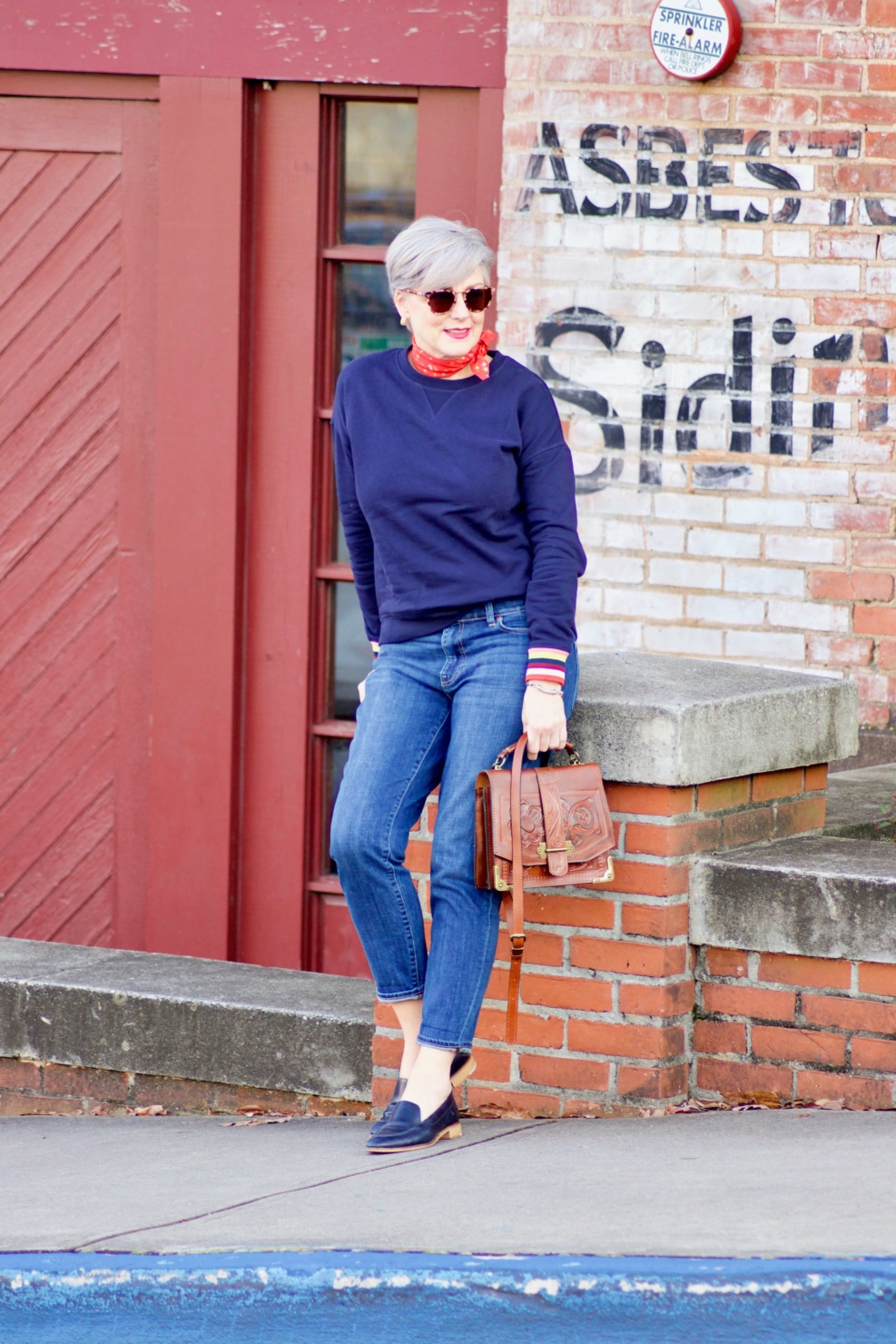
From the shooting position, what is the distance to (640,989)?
362cm

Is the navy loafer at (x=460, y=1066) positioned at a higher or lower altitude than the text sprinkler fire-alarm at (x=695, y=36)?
lower

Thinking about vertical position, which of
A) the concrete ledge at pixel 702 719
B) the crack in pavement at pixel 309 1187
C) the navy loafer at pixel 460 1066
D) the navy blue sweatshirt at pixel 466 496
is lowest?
the crack in pavement at pixel 309 1187

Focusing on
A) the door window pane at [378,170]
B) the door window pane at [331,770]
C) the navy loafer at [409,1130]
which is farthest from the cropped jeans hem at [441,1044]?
the door window pane at [378,170]

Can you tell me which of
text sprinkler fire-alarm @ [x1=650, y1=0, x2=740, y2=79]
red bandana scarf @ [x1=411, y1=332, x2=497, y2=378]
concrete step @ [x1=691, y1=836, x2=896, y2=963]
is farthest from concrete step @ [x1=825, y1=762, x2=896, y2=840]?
text sprinkler fire-alarm @ [x1=650, y1=0, x2=740, y2=79]

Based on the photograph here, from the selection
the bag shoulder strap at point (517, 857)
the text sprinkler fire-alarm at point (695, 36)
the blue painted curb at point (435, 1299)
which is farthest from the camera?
the text sprinkler fire-alarm at point (695, 36)

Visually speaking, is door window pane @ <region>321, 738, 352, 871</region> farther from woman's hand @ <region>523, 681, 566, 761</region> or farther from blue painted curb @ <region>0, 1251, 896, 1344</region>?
blue painted curb @ <region>0, 1251, 896, 1344</region>

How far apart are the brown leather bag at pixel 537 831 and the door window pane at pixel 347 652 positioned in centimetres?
205

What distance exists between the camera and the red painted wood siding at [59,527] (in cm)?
543

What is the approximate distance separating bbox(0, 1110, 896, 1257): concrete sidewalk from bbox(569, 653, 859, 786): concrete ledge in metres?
0.74

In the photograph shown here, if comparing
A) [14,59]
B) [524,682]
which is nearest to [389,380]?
[524,682]

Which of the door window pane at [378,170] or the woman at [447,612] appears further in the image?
the door window pane at [378,170]

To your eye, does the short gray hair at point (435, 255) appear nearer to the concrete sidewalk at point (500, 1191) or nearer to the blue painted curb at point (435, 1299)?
the concrete sidewalk at point (500, 1191)

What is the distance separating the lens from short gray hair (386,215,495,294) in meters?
3.43

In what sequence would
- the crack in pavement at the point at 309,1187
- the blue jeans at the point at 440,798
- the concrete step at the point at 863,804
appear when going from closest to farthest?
the crack in pavement at the point at 309,1187 → the blue jeans at the point at 440,798 → the concrete step at the point at 863,804
